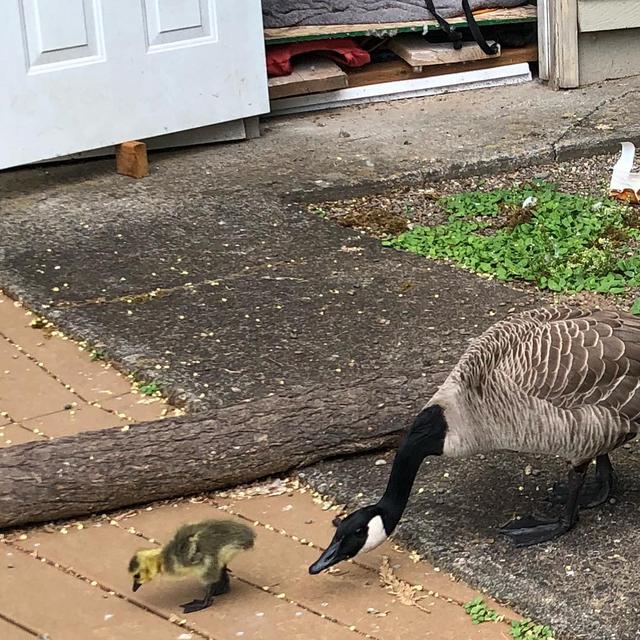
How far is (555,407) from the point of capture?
338cm

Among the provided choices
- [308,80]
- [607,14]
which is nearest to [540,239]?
[308,80]

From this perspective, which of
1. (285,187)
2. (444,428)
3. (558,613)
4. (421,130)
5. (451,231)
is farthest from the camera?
(421,130)

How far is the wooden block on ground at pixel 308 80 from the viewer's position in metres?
7.52

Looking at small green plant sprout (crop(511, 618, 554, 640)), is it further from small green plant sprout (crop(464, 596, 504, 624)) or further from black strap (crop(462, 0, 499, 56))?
black strap (crop(462, 0, 499, 56))

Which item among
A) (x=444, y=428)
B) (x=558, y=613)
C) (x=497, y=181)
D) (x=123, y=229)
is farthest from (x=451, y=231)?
(x=558, y=613)

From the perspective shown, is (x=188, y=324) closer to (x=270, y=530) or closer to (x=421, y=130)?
(x=270, y=530)

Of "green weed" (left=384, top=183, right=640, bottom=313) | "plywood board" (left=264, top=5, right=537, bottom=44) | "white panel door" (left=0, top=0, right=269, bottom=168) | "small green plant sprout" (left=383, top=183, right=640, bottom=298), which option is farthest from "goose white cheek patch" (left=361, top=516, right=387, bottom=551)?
"plywood board" (left=264, top=5, right=537, bottom=44)

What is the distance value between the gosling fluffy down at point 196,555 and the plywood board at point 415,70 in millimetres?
4958

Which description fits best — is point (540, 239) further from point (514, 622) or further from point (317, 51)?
point (514, 622)

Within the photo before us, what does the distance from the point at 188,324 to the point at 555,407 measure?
1.88m

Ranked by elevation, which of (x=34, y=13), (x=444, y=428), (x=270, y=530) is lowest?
(x=270, y=530)

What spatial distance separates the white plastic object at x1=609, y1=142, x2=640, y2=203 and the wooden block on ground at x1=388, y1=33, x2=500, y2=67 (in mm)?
1887

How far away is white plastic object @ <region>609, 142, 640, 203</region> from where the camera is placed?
20.3ft

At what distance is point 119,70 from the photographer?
638cm
